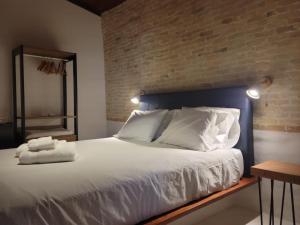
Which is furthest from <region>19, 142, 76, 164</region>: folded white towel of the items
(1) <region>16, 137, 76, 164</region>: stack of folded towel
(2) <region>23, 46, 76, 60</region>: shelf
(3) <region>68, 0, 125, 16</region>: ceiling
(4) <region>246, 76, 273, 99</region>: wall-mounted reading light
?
(3) <region>68, 0, 125, 16</region>: ceiling

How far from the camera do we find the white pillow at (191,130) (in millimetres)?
2269

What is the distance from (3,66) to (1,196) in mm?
2869

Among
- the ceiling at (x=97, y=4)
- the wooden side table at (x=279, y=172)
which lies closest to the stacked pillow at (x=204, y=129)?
the wooden side table at (x=279, y=172)

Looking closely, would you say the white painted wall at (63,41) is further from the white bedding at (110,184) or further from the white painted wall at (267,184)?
the white painted wall at (267,184)

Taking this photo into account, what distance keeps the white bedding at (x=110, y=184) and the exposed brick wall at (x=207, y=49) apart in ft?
2.58

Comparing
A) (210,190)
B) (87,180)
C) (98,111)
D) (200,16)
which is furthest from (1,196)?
(98,111)

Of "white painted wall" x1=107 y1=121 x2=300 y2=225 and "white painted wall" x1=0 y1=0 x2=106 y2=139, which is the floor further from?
"white painted wall" x1=0 y1=0 x2=106 y2=139

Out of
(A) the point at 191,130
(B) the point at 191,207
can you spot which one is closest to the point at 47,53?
(A) the point at 191,130

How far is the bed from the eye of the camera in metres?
1.22

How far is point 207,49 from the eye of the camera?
2.83 metres

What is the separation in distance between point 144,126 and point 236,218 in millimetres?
1295

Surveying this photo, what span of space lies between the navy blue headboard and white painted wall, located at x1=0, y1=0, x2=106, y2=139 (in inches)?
69.4

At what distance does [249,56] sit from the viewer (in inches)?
96.5

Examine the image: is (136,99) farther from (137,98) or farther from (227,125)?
(227,125)
